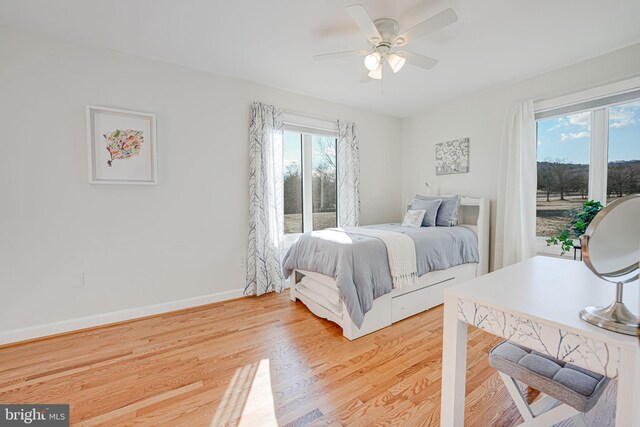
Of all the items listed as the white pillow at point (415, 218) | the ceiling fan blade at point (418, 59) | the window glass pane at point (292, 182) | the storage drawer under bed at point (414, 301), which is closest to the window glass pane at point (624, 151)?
the white pillow at point (415, 218)

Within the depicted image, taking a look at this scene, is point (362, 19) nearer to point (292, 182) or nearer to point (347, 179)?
point (292, 182)

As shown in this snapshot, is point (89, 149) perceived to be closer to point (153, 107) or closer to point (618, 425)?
point (153, 107)

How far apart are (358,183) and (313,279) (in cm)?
176

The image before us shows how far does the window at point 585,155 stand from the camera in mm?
2541

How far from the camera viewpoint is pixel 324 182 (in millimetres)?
3875

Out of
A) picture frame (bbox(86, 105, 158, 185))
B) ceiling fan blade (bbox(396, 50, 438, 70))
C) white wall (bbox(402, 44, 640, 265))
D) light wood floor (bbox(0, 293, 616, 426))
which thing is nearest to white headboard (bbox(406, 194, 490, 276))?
white wall (bbox(402, 44, 640, 265))

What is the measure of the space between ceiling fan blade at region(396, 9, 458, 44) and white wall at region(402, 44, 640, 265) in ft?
6.66

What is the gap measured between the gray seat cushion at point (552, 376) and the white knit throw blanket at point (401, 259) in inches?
45.5

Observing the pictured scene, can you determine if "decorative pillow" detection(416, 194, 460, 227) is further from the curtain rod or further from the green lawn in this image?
the curtain rod

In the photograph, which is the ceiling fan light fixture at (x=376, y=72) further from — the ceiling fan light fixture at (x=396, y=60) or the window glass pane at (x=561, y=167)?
the window glass pane at (x=561, y=167)

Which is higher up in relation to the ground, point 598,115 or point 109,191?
point 598,115

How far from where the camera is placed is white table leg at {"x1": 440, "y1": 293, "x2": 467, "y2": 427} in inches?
42.0

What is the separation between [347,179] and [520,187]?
2021 mm

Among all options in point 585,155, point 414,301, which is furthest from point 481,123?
point 414,301
